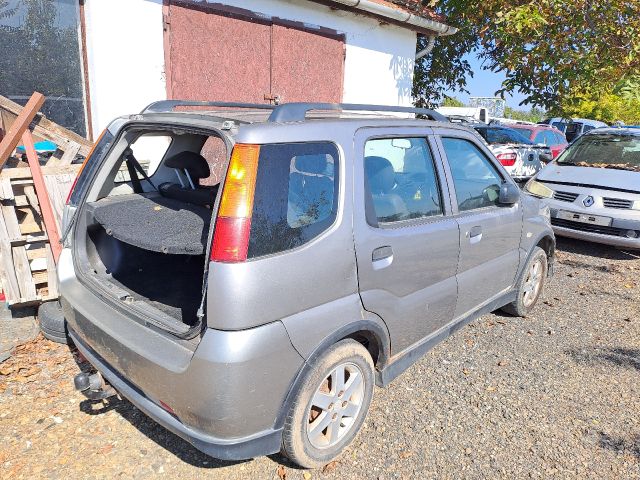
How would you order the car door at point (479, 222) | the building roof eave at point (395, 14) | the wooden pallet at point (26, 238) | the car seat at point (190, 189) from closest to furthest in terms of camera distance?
the car seat at point (190, 189)
the car door at point (479, 222)
the wooden pallet at point (26, 238)
the building roof eave at point (395, 14)

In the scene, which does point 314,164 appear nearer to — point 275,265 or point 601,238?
point 275,265

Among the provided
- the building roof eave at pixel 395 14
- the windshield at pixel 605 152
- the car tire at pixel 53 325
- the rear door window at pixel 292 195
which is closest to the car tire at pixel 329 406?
the rear door window at pixel 292 195

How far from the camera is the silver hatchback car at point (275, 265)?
206 centimetres

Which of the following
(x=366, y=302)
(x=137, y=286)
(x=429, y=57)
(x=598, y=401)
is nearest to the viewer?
(x=366, y=302)

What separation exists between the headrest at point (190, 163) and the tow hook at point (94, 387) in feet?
4.48

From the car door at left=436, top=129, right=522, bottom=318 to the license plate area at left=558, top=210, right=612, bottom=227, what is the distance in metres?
3.09

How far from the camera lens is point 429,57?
11578 mm

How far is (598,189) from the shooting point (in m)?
6.57

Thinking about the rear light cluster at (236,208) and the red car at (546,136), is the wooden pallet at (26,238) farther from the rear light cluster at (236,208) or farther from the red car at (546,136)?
the red car at (546,136)

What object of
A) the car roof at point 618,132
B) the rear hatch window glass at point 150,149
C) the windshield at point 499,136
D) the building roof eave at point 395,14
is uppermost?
the building roof eave at point 395,14

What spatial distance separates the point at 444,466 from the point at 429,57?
10.6 m

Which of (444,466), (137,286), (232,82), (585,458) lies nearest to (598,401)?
(585,458)

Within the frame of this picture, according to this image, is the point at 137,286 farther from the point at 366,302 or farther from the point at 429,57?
the point at 429,57

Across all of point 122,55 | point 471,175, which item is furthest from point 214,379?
point 122,55
